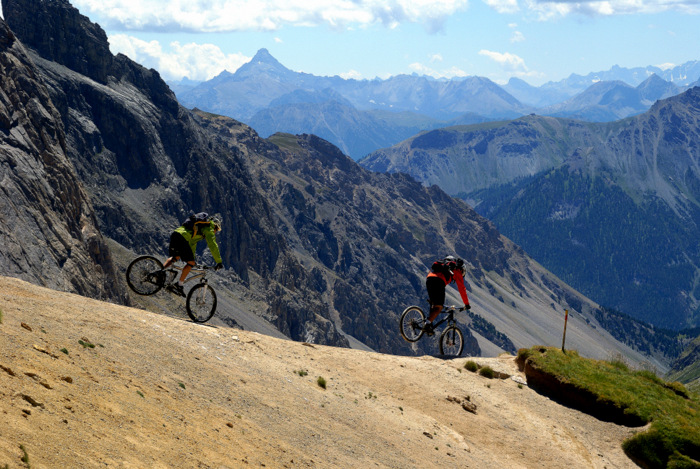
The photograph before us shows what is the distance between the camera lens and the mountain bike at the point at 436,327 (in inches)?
1029

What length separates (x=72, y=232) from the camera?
94250mm

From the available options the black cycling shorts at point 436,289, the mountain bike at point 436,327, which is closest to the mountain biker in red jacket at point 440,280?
the black cycling shorts at point 436,289

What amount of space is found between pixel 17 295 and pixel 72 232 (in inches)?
3302

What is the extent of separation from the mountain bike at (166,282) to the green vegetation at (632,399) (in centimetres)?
1433

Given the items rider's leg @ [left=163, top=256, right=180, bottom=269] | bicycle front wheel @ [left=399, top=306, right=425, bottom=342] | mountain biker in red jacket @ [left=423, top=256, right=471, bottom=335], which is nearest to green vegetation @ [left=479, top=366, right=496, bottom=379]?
mountain biker in red jacket @ [left=423, top=256, right=471, bottom=335]

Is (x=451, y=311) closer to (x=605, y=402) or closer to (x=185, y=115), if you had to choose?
(x=605, y=402)

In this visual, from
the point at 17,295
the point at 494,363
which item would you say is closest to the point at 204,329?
the point at 17,295

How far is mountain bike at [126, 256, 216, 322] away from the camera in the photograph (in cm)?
2269

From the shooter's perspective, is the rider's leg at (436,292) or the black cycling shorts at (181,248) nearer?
the black cycling shorts at (181,248)

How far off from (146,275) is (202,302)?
2.36 metres

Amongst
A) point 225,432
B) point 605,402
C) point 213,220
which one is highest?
point 213,220

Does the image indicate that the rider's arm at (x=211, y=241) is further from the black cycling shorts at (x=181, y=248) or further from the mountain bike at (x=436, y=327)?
the mountain bike at (x=436, y=327)

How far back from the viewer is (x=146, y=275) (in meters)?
22.9

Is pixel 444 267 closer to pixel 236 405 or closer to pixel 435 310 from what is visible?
pixel 435 310
